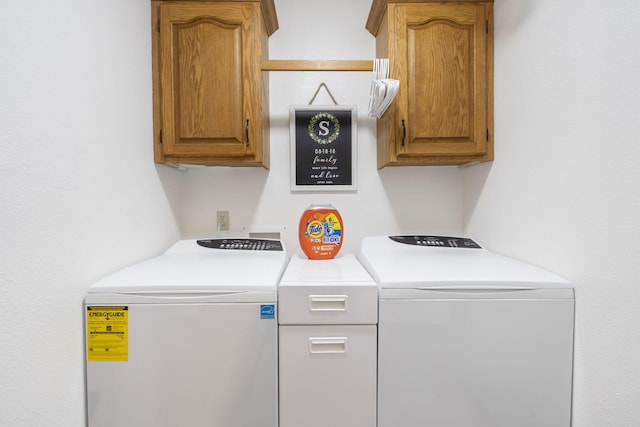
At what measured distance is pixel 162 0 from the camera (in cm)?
147

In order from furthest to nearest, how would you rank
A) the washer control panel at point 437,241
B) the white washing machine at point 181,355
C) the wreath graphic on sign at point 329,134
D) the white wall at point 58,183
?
the wreath graphic on sign at point 329,134, the washer control panel at point 437,241, the white washing machine at point 181,355, the white wall at point 58,183

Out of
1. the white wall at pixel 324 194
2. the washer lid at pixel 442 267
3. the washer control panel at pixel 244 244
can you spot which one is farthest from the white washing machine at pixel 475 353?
the white wall at pixel 324 194

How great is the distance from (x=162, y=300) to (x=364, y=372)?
675 mm

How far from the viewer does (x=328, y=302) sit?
3.37ft

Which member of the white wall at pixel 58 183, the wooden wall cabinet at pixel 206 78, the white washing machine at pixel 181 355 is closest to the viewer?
the white wall at pixel 58 183

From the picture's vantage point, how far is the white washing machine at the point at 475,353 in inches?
39.7

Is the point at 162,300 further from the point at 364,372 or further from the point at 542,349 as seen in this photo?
the point at 542,349

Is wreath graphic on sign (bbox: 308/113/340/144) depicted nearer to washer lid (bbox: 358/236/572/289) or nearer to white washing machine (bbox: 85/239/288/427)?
washer lid (bbox: 358/236/572/289)

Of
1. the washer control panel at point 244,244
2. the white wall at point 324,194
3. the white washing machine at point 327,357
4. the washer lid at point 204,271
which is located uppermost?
the white wall at point 324,194

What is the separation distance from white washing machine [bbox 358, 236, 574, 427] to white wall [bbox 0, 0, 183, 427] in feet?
3.13

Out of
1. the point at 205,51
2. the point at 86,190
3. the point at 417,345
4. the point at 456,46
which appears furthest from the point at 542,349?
the point at 205,51

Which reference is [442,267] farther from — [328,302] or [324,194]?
[324,194]

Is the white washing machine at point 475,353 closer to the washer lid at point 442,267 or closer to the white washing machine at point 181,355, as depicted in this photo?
the washer lid at point 442,267

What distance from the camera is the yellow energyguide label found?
992 millimetres
